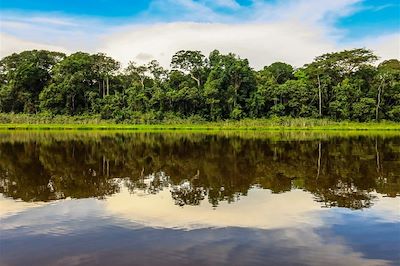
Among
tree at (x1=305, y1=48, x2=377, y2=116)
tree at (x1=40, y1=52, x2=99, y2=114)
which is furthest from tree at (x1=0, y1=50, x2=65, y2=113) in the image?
tree at (x1=305, y1=48, x2=377, y2=116)

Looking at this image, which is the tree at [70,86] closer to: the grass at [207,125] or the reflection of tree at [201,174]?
the grass at [207,125]

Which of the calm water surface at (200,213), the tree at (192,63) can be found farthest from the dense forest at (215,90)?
the calm water surface at (200,213)

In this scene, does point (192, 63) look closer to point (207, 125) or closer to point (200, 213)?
point (207, 125)

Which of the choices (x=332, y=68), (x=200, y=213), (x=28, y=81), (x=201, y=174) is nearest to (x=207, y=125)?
(x=332, y=68)

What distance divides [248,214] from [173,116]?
47.7 meters

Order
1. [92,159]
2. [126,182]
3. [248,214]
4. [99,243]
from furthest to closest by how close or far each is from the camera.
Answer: [92,159]
[126,182]
[248,214]
[99,243]

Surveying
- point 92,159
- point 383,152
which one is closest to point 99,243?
point 92,159

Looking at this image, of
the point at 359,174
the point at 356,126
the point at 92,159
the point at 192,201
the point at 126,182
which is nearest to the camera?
the point at 192,201

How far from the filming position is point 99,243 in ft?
22.6

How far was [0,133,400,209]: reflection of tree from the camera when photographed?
11.2 meters

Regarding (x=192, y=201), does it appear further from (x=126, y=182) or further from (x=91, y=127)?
(x=91, y=127)

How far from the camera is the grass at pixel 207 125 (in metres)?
49.6

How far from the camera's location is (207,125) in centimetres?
5334

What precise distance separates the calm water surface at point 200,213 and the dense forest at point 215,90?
1570 inches
